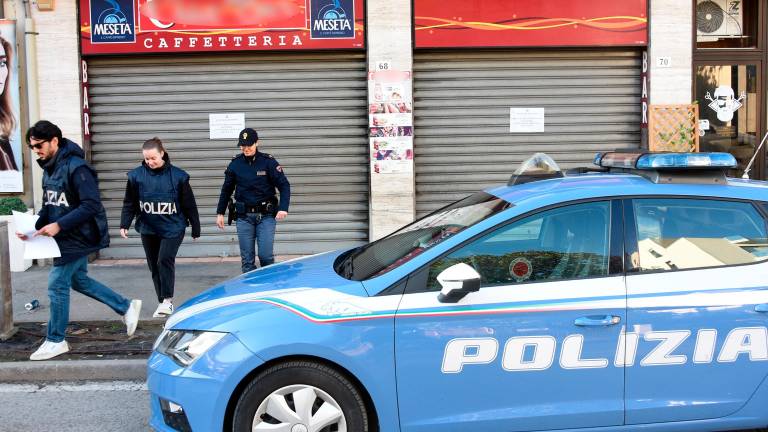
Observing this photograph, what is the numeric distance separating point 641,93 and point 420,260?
762 centimetres

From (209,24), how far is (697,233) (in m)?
7.56

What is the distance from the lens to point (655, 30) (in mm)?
9984

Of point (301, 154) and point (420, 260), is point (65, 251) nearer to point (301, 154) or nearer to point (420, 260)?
point (420, 260)

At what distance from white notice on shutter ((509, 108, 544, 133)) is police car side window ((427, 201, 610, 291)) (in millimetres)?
6563

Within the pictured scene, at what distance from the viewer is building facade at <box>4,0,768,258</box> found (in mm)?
9781

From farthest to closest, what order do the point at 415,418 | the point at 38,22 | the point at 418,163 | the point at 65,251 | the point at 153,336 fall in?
the point at 418,163, the point at 38,22, the point at 153,336, the point at 65,251, the point at 415,418

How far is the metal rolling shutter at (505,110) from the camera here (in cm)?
1020

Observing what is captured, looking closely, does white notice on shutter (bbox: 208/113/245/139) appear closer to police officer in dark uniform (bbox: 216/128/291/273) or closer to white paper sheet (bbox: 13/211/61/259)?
police officer in dark uniform (bbox: 216/128/291/273)

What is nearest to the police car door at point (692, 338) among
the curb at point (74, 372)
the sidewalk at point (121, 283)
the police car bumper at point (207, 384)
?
the police car bumper at point (207, 384)

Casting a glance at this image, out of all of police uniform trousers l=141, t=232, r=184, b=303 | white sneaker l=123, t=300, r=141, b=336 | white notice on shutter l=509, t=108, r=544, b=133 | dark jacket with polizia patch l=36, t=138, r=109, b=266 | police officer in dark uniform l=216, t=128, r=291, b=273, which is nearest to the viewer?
dark jacket with polizia patch l=36, t=138, r=109, b=266

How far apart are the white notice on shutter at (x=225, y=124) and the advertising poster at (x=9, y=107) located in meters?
2.51

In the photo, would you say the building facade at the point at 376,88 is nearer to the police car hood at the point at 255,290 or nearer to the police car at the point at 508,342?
the police car hood at the point at 255,290

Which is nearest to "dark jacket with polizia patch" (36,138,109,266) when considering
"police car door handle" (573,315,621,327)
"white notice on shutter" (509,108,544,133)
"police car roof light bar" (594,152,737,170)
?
"police car door handle" (573,315,621,327)

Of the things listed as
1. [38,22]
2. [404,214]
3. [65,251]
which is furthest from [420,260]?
[38,22]
